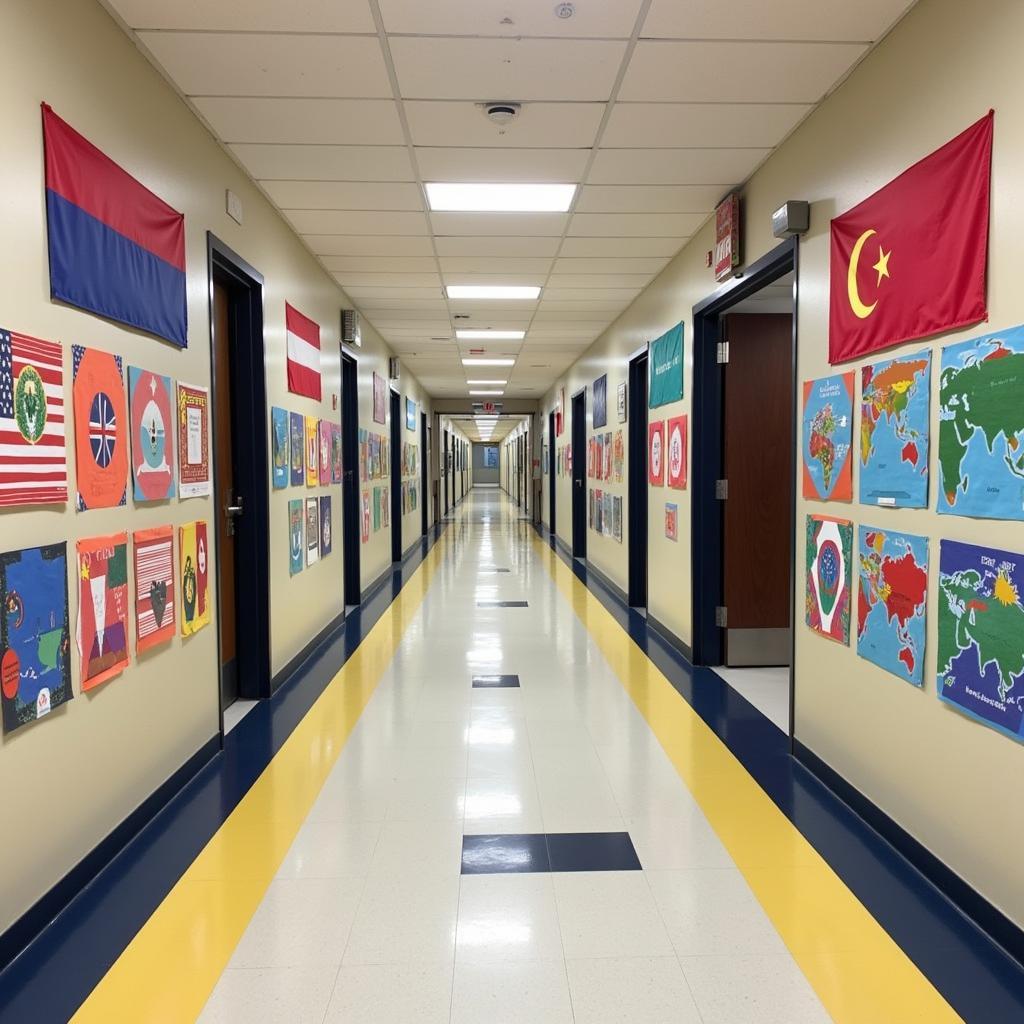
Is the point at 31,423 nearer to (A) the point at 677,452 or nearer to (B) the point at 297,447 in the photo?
(B) the point at 297,447

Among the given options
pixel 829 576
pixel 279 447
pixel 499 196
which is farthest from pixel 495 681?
pixel 499 196

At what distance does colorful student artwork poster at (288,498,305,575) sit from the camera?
5.08 m

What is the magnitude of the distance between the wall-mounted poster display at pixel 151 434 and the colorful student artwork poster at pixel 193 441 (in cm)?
12

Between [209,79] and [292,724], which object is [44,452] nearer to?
[209,79]

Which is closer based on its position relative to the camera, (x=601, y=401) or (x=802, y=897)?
(x=802, y=897)

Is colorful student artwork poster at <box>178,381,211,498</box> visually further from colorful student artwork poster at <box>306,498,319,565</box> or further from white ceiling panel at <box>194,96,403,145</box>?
colorful student artwork poster at <box>306,498,319,565</box>

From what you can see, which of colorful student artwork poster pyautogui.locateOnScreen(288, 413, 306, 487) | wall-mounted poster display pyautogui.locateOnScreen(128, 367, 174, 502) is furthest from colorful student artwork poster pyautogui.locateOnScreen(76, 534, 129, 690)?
colorful student artwork poster pyautogui.locateOnScreen(288, 413, 306, 487)

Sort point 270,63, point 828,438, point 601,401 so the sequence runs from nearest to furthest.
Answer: point 270,63 → point 828,438 → point 601,401

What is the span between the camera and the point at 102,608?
8.66 ft

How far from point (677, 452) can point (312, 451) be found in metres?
2.57

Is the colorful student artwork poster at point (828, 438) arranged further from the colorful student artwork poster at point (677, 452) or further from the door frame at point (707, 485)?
the colorful student artwork poster at point (677, 452)

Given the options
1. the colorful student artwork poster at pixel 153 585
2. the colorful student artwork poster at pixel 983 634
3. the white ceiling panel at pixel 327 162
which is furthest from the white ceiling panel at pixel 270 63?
the colorful student artwork poster at pixel 983 634

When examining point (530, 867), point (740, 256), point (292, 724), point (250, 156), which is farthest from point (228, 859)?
point (740, 256)

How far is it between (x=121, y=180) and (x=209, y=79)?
0.67m
